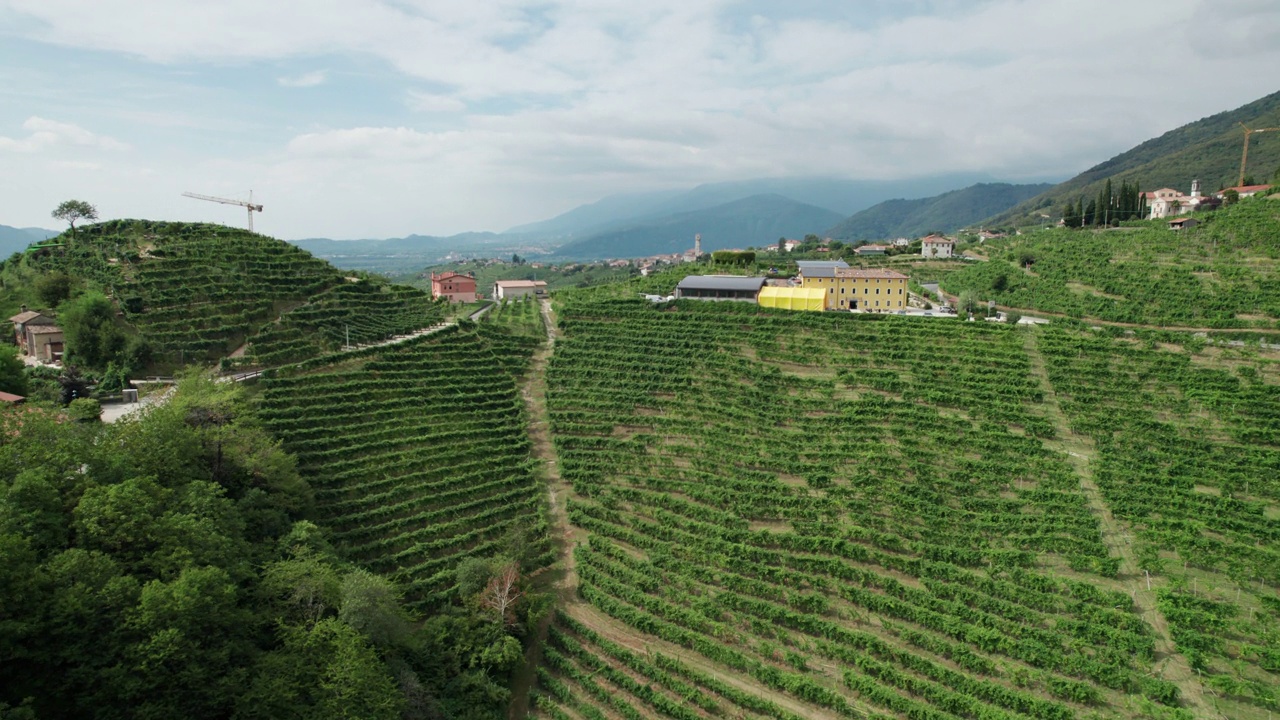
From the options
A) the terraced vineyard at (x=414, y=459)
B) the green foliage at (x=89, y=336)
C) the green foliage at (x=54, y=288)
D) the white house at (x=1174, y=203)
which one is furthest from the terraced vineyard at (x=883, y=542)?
the white house at (x=1174, y=203)

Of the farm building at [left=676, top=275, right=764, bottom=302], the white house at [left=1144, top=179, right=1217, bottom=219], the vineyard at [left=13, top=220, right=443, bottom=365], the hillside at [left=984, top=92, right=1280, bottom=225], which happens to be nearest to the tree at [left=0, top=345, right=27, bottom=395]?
the vineyard at [left=13, top=220, right=443, bottom=365]

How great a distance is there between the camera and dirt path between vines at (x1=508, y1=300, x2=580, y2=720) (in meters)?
20.8

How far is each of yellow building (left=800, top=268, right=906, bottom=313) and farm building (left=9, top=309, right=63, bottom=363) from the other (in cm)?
4473

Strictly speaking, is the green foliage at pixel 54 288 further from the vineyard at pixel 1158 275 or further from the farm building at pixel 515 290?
the vineyard at pixel 1158 275

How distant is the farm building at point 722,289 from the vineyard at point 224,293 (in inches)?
706

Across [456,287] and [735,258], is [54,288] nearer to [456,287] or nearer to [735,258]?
[456,287]

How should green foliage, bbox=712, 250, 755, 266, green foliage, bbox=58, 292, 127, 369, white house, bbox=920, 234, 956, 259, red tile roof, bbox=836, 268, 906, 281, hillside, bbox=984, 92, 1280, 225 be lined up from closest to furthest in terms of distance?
green foliage, bbox=58, 292, 127, 369, red tile roof, bbox=836, 268, 906, 281, green foliage, bbox=712, 250, 755, 266, white house, bbox=920, 234, 956, 259, hillside, bbox=984, 92, 1280, 225

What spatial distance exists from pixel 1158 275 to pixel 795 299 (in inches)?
935

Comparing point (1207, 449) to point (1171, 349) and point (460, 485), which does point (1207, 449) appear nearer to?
point (1171, 349)

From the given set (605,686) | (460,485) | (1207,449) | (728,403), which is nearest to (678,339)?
(728,403)

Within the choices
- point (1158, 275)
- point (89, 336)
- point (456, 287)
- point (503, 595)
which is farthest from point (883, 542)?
point (456, 287)

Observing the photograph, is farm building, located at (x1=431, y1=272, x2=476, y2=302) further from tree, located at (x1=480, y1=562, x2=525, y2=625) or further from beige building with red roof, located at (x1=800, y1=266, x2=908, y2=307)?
tree, located at (x1=480, y1=562, x2=525, y2=625)

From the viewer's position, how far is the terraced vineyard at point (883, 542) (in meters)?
18.2

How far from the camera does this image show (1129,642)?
60.6ft
